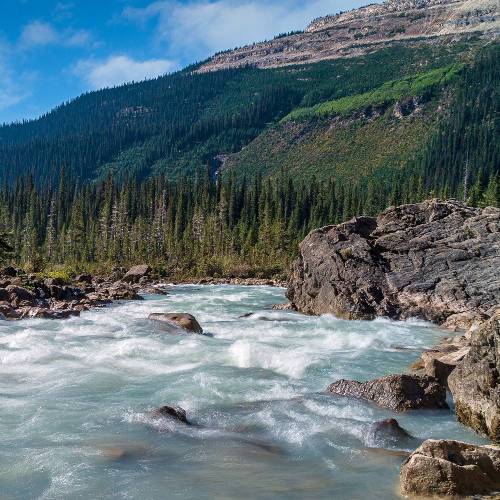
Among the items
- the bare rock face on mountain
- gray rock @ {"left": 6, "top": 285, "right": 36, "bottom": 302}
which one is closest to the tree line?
gray rock @ {"left": 6, "top": 285, "right": 36, "bottom": 302}

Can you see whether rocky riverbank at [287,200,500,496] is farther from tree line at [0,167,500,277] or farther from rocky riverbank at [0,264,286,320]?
tree line at [0,167,500,277]

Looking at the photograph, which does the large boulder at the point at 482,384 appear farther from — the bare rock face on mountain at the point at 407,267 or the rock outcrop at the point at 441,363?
the bare rock face on mountain at the point at 407,267

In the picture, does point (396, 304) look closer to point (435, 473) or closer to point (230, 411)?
point (230, 411)

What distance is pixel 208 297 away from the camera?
163ft

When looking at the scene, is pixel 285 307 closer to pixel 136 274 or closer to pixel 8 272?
pixel 8 272

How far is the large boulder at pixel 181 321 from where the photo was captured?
2706 centimetres

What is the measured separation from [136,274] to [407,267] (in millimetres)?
40572

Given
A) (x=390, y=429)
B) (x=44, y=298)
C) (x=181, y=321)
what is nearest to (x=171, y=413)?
(x=390, y=429)

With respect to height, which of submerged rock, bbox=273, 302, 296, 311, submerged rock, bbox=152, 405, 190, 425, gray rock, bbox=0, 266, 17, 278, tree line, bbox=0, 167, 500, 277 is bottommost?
submerged rock, bbox=273, 302, 296, 311

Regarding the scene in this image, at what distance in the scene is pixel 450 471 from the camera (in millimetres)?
9117

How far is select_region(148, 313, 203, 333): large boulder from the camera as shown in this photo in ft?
88.8

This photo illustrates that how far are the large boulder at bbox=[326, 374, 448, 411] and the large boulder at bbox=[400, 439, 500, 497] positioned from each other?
15.6 ft

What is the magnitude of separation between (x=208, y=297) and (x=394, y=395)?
3547cm

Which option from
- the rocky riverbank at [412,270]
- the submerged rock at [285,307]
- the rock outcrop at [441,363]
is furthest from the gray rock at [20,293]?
the rock outcrop at [441,363]
